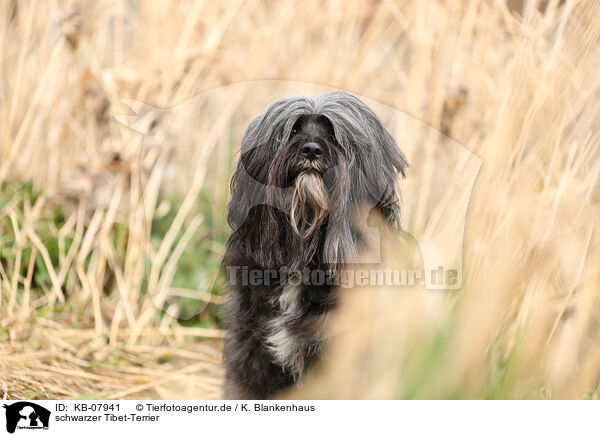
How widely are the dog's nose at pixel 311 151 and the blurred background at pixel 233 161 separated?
0.36 meters

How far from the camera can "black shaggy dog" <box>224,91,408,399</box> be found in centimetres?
192

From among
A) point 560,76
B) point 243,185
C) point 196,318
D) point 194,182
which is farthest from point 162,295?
point 560,76

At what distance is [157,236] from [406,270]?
179 cm

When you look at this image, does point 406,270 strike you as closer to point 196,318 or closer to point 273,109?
point 273,109

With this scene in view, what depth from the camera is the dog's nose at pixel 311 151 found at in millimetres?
1882

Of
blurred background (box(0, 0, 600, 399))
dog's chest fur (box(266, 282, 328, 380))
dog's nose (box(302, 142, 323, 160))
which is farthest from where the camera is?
dog's chest fur (box(266, 282, 328, 380))

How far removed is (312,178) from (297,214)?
0.15 metres

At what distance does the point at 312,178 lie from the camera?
188cm
